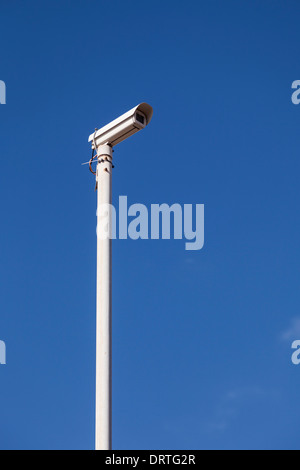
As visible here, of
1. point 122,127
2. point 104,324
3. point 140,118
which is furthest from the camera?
point 140,118

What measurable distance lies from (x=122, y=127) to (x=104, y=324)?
2.29m

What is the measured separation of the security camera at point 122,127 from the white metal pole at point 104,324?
1.13 ft

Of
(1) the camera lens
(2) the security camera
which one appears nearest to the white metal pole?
(2) the security camera

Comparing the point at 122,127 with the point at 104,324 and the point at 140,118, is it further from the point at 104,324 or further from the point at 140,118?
the point at 104,324

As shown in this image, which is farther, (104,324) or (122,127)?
(122,127)

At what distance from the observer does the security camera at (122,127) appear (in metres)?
9.73

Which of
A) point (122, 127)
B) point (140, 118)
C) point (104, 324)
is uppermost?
point (140, 118)

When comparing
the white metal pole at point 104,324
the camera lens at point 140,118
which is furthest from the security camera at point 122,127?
the white metal pole at point 104,324

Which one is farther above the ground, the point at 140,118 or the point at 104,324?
the point at 140,118

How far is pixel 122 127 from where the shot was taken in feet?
31.9

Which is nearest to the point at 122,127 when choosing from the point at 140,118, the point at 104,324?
the point at 140,118

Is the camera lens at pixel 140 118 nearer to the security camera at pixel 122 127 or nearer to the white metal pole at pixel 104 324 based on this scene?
the security camera at pixel 122 127

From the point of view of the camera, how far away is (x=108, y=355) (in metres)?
8.57
